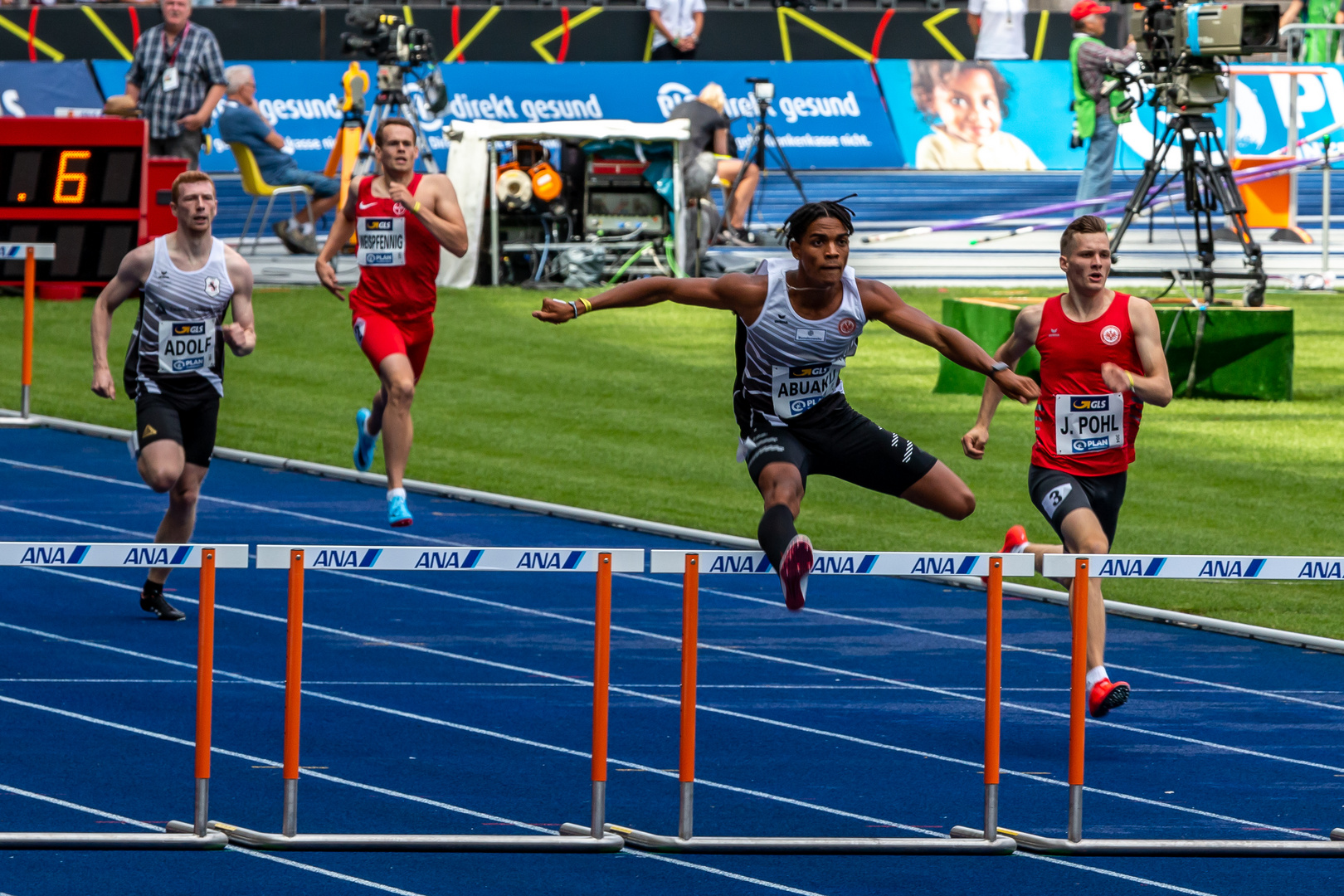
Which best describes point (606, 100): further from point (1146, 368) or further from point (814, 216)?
point (814, 216)

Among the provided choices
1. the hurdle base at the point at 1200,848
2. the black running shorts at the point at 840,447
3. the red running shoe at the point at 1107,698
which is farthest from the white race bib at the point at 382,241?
the hurdle base at the point at 1200,848

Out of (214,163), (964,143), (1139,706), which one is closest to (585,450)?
(1139,706)

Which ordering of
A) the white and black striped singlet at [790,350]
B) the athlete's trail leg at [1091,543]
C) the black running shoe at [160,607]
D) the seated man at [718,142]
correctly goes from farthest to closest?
the seated man at [718,142], the black running shoe at [160,607], the athlete's trail leg at [1091,543], the white and black striped singlet at [790,350]

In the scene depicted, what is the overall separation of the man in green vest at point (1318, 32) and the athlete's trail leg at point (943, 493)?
71.0 ft

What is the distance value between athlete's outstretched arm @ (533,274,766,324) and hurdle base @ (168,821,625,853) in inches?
60.3

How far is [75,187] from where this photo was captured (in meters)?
17.7

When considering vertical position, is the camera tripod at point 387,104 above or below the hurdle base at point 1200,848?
above

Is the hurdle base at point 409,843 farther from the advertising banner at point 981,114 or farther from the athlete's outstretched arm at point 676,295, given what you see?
the advertising banner at point 981,114

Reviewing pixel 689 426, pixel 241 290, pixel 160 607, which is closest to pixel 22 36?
pixel 689 426

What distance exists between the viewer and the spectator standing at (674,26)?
96.7 ft

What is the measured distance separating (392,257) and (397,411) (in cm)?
80

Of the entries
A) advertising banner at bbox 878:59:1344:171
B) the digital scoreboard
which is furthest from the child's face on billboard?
the digital scoreboard

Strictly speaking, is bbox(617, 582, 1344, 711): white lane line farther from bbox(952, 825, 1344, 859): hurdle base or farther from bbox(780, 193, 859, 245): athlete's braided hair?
bbox(780, 193, 859, 245): athlete's braided hair

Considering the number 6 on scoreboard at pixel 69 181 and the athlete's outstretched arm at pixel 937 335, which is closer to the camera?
the athlete's outstretched arm at pixel 937 335
